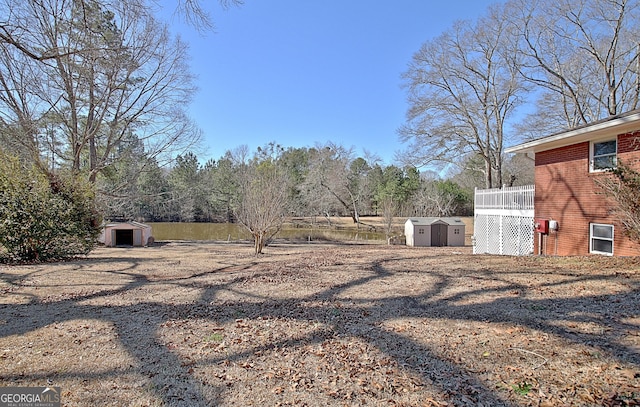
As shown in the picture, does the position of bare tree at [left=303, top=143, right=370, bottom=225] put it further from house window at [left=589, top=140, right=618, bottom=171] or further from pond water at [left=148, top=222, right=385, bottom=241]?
house window at [left=589, top=140, right=618, bottom=171]

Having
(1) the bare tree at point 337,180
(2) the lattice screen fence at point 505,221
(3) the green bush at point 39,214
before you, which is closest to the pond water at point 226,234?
(1) the bare tree at point 337,180

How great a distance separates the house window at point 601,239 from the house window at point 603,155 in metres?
1.64

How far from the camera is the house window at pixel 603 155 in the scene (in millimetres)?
9516

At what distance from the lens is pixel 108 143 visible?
19953 mm

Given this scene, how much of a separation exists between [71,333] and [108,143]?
19250mm

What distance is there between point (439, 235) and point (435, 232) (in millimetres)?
392

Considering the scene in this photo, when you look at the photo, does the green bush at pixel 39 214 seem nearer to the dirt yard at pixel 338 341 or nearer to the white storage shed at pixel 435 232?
the dirt yard at pixel 338 341

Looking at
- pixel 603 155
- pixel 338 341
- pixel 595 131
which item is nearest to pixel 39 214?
pixel 338 341

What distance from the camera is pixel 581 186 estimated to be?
10.3 metres

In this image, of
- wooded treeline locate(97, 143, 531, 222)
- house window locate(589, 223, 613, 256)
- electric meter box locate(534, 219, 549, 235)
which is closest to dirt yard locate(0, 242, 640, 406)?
house window locate(589, 223, 613, 256)

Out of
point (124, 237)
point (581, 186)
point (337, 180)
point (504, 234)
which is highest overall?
point (337, 180)

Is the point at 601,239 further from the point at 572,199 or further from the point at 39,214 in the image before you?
the point at 39,214

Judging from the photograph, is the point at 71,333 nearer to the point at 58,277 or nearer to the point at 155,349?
the point at 155,349

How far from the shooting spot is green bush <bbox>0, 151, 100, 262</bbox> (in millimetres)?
9266
